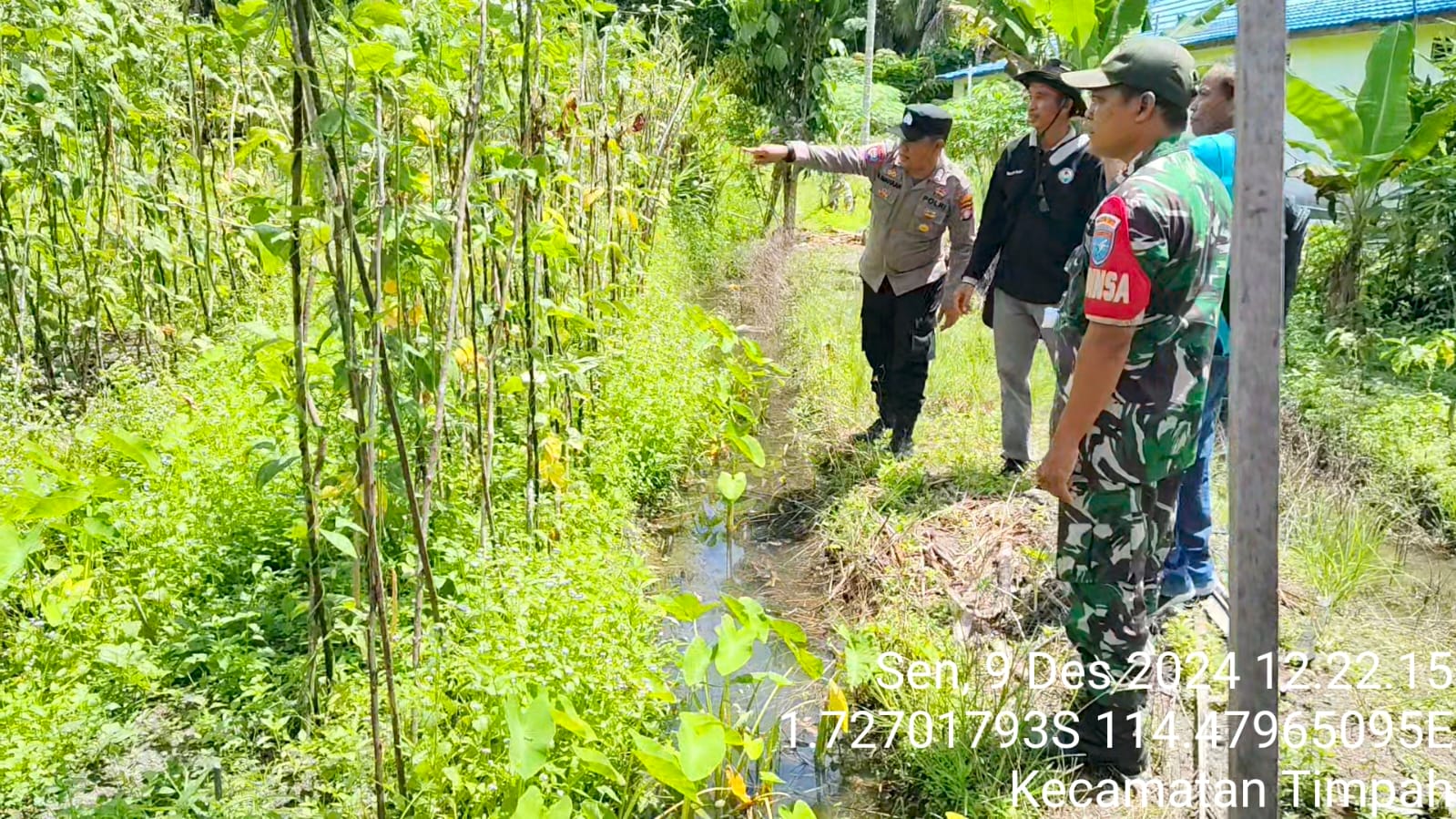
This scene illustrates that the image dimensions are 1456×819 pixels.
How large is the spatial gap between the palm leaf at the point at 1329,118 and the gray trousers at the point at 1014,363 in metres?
2.91

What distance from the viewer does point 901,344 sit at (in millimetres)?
4879

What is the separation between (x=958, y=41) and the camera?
28453mm

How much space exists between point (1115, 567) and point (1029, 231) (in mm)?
2008

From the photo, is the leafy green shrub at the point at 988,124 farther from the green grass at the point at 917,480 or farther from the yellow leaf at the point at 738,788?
the yellow leaf at the point at 738,788

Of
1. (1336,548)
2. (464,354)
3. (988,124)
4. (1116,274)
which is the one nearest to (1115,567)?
(1116,274)

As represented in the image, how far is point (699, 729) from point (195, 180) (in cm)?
534

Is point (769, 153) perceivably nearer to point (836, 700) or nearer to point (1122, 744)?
point (836, 700)

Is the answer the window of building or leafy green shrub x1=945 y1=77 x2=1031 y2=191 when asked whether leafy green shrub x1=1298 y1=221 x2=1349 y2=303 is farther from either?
leafy green shrub x1=945 y1=77 x2=1031 y2=191

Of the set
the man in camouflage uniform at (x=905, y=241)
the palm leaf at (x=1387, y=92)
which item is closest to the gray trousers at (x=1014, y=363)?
the man in camouflage uniform at (x=905, y=241)

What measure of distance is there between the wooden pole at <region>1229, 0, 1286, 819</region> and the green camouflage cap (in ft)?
3.67

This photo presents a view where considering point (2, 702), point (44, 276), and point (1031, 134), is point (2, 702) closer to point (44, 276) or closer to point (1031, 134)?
point (44, 276)

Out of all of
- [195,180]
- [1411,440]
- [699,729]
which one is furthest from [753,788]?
[195,180]

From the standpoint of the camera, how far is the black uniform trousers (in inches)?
191

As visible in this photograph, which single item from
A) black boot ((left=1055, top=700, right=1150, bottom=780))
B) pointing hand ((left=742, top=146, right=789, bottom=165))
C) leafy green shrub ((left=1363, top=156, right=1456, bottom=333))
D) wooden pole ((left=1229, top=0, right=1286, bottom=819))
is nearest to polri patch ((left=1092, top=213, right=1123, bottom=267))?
wooden pole ((left=1229, top=0, right=1286, bottom=819))
